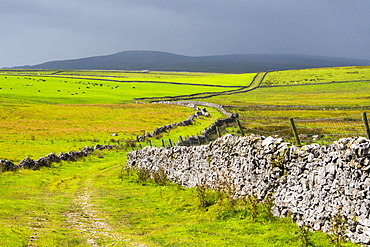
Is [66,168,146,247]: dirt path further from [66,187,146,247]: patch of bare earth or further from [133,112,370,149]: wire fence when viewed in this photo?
[133,112,370,149]: wire fence

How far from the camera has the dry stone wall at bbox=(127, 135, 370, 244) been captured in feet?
37.2

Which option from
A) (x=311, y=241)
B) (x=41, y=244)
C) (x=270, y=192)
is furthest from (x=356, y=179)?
(x=41, y=244)

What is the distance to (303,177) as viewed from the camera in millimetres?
13688

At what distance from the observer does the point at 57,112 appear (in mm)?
91188

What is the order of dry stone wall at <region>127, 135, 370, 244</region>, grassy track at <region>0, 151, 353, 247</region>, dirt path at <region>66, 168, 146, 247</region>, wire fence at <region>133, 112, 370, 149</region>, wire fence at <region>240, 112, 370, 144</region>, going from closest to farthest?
dry stone wall at <region>127, 135, 370, 244</region>, grassy track at <region>0, 151, 353, 247</region>, dirt path at <region>66, 168, 146, 247</region>, wire fence at <region>240, 112, 370, 144</region>, wire fence at <region>133, 112, 370, 149</region>

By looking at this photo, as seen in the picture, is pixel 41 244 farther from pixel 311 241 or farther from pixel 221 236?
pixel 311 241

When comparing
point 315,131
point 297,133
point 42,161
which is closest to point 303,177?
point 297,133

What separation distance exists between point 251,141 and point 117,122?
2425 inches

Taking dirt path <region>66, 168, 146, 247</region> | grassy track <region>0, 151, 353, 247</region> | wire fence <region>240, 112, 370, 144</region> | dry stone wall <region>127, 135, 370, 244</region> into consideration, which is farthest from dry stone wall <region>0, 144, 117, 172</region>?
dry stone wall <region>127, 135, 370, 244</region>

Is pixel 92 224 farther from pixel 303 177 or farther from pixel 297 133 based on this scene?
pixel 297 133

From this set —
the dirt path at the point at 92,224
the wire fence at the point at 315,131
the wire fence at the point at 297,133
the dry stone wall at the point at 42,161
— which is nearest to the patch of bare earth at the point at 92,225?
the dirt path at the point at 92,224

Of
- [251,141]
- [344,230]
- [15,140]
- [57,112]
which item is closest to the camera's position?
[344,230]

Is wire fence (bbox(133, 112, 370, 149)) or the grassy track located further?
wire fence (bbox(133, 112, 370, 149))

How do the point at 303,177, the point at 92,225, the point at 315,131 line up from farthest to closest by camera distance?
the point at 315,131 → the point at 92,225 → the point at 303,177
